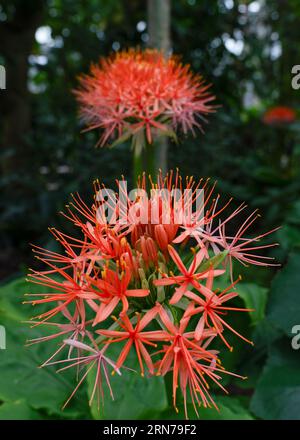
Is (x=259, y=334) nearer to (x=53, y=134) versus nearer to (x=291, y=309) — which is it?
(x=291, y=309)

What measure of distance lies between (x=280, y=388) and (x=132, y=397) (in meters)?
0.30

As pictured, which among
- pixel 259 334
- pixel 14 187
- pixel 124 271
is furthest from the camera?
pixel 14 187

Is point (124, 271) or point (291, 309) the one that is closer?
point (124, 271)

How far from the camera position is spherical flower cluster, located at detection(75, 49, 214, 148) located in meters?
0.91

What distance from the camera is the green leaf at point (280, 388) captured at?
3.06 feet

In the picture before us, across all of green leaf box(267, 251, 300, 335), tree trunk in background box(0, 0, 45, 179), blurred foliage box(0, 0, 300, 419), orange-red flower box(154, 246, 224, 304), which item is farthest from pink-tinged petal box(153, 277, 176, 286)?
tree trunk in background box(0, 0, 45, 179)

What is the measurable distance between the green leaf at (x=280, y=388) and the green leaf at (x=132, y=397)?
0.19 m

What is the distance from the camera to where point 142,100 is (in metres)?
0.90

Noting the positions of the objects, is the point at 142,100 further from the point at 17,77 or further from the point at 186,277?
the point at 17,77

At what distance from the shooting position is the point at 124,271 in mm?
581

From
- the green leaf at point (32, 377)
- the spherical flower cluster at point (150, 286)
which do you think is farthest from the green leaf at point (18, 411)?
A: the spherical flower cluster at point (150, 286)

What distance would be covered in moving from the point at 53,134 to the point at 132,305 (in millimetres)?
2038

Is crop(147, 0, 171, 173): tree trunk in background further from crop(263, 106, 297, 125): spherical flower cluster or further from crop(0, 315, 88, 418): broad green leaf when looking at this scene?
crop(263, 106, 297, 125): spherical flower cluster

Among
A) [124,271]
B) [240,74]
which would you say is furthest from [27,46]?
[124,271]
